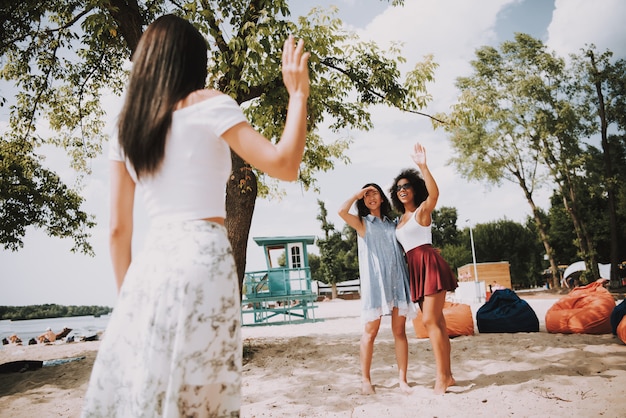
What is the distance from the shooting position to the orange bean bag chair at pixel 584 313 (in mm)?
6794

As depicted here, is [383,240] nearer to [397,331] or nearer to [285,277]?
[397,331]

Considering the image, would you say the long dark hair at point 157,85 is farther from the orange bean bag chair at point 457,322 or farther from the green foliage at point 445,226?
the green foliage at point 445,226

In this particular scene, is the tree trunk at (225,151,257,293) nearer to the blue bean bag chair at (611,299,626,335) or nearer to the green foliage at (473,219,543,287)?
the blue bean bag chair at (611,299,626,335)

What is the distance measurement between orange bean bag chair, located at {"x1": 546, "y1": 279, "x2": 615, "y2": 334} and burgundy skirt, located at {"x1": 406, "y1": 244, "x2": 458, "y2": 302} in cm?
401

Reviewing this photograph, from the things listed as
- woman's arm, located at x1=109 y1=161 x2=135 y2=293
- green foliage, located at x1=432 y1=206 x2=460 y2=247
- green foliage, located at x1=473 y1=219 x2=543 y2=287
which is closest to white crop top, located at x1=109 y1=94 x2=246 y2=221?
woman's arm, located at x1=109 y1=161 x2=135 y2=293

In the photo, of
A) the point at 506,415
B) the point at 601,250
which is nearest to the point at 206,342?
the point at 506,415

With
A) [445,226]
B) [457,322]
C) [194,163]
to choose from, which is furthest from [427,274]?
[445,226]

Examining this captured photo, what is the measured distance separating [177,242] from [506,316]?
7.79 metres

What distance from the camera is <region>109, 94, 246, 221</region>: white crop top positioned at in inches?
49.3

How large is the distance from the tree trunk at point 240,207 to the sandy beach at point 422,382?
1.90 metres

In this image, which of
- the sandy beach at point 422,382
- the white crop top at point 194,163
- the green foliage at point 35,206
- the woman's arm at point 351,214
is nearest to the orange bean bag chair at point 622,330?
the sandy beach at point 422,382

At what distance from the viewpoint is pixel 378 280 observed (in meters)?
4.57

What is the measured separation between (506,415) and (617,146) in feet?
75.9

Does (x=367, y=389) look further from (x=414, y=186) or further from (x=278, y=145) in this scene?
(x=278, y=145)
